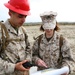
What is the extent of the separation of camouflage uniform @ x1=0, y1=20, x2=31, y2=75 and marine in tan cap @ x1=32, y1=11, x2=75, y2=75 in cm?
56

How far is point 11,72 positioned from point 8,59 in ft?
0.61

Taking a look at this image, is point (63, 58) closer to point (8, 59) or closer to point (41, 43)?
point (41, 43)

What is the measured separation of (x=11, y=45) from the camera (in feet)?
15.0

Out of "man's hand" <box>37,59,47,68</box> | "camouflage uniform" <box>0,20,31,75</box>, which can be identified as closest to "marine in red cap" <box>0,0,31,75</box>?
"camouflage uniform" <box>0,20,31,75</box>

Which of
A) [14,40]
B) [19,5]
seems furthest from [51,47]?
[19,5]

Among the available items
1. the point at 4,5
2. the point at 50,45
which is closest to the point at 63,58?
the point at 50,45

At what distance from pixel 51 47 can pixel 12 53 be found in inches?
35.5

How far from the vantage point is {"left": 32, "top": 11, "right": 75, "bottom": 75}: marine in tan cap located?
17.1 feet

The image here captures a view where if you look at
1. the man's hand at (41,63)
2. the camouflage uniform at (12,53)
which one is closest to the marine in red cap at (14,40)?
the camouflage uniform at (12,53)

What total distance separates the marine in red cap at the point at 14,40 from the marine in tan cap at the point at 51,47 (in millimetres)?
602

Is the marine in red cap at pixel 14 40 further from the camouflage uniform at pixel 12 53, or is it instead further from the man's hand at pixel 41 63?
the man's hand at pixel 41 63

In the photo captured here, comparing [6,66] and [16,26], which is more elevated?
[16,26]

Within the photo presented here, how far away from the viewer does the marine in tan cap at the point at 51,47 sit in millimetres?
5227

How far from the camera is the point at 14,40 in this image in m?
4.59
